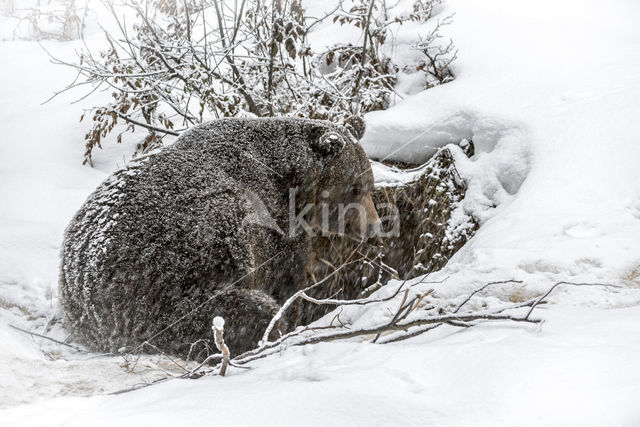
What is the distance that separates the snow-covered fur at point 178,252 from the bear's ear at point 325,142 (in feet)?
1.59

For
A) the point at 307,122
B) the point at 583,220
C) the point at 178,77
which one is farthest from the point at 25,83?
the point at 583,220

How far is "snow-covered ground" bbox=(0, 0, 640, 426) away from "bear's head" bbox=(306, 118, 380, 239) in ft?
2.84

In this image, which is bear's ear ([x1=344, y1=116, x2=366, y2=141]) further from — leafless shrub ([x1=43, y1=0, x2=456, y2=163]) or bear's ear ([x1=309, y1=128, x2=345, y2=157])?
leafless shrub ([x1=43, y1=0, x2=456, y2=163])

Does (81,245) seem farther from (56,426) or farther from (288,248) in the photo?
(56,426)

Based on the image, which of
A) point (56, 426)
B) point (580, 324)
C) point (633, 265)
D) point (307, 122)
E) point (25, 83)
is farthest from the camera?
point (25, 83)

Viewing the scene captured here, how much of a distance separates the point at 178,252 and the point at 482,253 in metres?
1.75

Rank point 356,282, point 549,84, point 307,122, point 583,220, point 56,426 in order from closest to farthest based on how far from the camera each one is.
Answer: point 56,426 → point 583,220 → point 307,122 → point 356,282 → point 549,84

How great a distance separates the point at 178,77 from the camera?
17.1ft

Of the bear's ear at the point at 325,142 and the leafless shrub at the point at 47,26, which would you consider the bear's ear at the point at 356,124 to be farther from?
the leafless shrub at the point at 47,26

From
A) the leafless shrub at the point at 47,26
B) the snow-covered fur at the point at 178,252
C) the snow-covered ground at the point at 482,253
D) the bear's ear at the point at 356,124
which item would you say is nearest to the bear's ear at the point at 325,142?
the snow-covered fur at the point at 178,252

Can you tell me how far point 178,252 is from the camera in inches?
104

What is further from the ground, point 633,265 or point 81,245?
point 81,245

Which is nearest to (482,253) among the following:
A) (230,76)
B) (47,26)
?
(230,76)

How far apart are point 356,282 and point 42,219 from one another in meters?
2.99
